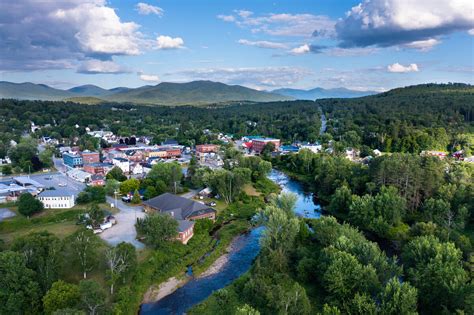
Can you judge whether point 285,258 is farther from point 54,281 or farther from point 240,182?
point 240,182

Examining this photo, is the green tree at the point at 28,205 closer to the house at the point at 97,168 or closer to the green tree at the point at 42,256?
the green tree at the point at 42,256

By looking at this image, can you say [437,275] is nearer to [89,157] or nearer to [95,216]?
[95,216]

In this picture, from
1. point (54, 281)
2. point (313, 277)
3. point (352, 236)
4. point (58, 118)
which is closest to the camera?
point (54, 281)

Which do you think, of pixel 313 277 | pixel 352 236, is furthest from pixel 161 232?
pixel 352 236

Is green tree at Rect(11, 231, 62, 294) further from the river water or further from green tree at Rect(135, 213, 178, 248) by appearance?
green tree at Rect(135, 213, 178, 248)

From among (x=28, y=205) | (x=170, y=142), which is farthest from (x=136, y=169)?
(x=170, y=142)
